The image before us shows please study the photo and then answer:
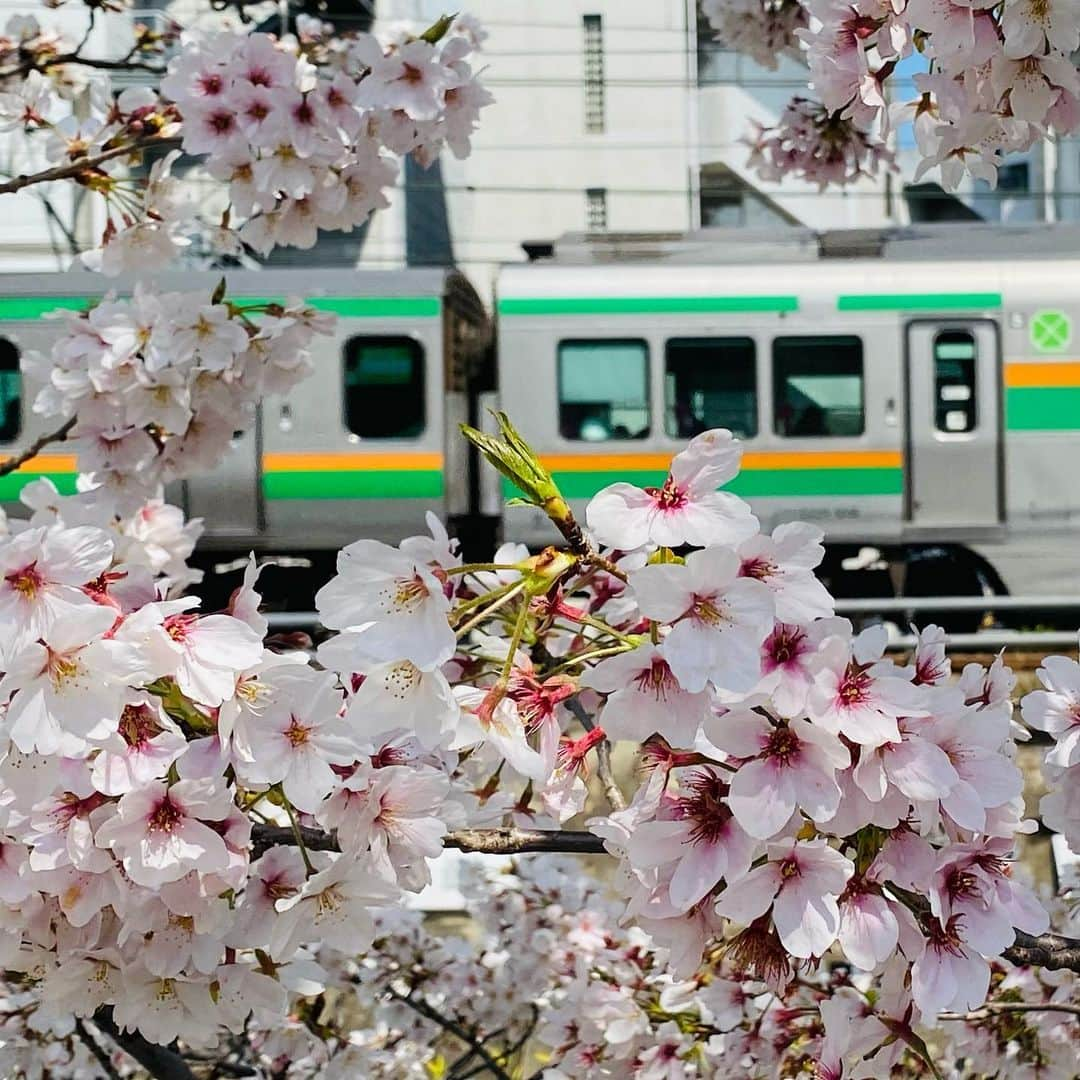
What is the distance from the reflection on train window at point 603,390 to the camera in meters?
8.38

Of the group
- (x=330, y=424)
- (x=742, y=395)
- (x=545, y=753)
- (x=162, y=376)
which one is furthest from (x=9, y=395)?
(x=545, y=753)

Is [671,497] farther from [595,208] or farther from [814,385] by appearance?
[595,208]

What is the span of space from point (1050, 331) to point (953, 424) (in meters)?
0.84

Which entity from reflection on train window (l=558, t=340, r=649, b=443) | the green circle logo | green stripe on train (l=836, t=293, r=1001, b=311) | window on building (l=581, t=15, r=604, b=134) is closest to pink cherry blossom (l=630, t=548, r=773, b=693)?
reflection on train window (l=558, t=340, r=649, b=443)

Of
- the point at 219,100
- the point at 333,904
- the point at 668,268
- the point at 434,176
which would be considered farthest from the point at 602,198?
the point at 333,904

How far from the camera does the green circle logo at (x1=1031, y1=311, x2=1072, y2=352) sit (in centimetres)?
821

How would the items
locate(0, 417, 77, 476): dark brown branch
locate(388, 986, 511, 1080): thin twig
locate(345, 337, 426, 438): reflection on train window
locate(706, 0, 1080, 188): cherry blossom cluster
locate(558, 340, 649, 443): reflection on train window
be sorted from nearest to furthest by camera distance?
1. locate(706, 0, 1080, 188): cherry blossom cluster
2. locate(0, 417, 77, 476): dark brown branch
3. locate(388, 986, 511, 1080): thin twig
4. locate(558, 340, 649, 443): reflection on train window
5. locate(345, 337, 426, 438): reflection on train window

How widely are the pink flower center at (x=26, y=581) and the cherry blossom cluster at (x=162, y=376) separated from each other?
1.28 m

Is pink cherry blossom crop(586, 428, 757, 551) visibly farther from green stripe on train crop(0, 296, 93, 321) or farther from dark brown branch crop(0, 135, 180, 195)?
green stripe on train crop(0, 296, 93, 321)

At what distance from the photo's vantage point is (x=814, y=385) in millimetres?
8375

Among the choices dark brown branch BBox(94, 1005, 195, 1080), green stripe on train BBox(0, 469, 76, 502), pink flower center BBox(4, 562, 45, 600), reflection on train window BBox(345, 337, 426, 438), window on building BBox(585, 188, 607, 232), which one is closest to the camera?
pink flower center BBox(4, 562, 45, 600)

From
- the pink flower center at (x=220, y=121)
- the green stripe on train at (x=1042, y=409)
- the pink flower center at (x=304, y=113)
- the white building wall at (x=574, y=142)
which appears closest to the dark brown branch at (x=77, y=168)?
the pink flower center at (x=220, y=121)

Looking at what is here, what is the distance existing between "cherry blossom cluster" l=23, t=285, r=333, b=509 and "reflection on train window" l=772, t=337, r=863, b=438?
6.31 metres

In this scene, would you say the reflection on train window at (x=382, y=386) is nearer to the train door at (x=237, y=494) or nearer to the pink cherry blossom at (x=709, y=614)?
the train door at (x=237, y=494)
